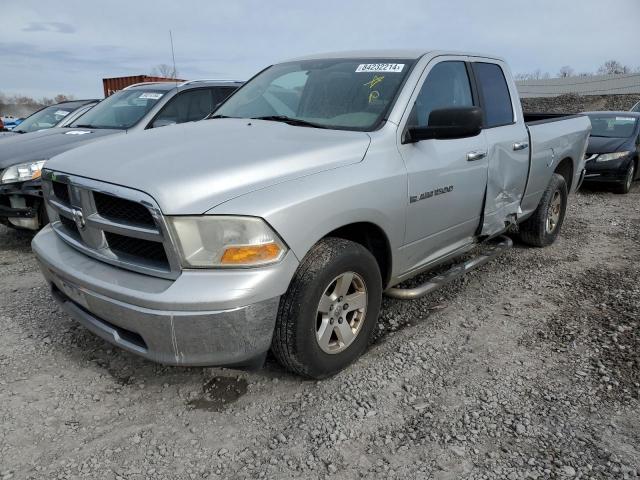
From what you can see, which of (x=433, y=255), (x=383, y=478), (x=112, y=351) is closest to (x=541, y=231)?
(x=433, y=255)

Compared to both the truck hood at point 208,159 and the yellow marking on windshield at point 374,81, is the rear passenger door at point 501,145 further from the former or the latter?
the truck hood at point 208,159

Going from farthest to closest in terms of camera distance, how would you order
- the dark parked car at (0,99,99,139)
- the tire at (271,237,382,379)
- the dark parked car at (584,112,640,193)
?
1. the dark parked car at (584,112,640,193)
2. the dark parked car at (0,99,99,139)
3. the tire at (271,237,382,379)

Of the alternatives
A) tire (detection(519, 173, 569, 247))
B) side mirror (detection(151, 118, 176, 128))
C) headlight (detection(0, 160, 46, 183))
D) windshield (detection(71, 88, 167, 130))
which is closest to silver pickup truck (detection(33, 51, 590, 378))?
tire (detection(519, 173, 569, 247))

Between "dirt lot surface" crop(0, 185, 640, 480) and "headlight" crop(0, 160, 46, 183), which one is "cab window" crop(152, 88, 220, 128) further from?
"dirt lot surface" crop(0, 185, 640, 480)

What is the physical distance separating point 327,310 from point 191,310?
2.64ft

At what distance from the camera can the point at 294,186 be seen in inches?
96.3

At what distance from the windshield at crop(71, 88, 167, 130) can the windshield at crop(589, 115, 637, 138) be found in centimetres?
839

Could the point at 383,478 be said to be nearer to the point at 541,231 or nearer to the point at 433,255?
the point at 433,255

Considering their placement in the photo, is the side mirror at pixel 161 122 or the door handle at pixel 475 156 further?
the side mirror at pixel 161 122

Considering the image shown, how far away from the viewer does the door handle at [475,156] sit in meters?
3.55

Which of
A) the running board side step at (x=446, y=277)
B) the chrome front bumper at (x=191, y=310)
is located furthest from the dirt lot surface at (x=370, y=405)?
the chrome front bumper at (x=191, y=310)

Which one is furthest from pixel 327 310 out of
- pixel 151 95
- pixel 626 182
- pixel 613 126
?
pixel 613 126

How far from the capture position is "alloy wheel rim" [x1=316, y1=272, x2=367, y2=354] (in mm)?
2728

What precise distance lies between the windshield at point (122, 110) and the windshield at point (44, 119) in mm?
2303
